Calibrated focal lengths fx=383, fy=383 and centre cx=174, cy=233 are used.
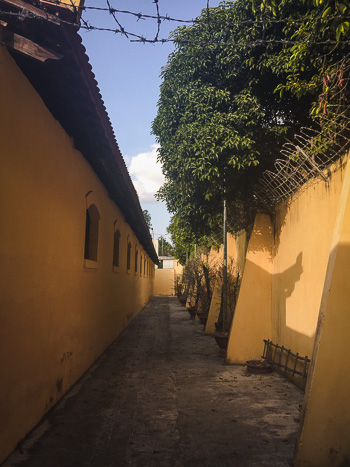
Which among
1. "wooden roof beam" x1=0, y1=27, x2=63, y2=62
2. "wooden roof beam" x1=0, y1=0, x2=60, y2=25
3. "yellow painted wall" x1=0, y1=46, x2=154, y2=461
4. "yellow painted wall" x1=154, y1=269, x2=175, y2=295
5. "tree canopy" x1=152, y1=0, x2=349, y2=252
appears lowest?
"yellow painted wall" x1=154, y1=269, x2=175, y2=295

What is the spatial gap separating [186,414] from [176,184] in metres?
5.73

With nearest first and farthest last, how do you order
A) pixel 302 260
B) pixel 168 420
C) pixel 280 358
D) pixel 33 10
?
pixel 33 10, pixel 168 420, pixel 302 260, pixel 280 358

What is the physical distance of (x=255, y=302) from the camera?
768 centimetres

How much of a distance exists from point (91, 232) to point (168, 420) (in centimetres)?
425

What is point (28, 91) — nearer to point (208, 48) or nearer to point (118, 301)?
point (208, 48)

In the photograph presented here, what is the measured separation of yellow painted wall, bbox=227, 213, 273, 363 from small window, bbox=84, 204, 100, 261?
3.04 meters

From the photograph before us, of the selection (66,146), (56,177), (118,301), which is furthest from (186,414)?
(118,301)

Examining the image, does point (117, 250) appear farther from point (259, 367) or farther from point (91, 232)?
point (259, 367)

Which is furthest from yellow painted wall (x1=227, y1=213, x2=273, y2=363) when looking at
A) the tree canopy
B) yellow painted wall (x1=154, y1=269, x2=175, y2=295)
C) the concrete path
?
yellow painted wall (x1=154, y1=269, x2=175, y2=295)

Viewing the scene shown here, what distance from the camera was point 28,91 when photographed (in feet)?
12.8

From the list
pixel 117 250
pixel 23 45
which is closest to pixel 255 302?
pixel 117 250

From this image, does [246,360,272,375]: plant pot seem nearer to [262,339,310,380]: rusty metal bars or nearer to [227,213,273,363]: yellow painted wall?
[262,339,310,380]: rusty metal bars

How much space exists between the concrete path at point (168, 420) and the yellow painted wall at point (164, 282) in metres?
35.4

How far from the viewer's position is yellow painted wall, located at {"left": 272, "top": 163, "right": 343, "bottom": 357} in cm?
529
